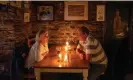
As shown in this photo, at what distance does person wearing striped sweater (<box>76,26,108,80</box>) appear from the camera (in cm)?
277

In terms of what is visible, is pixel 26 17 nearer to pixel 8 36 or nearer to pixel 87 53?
pixel 8 36

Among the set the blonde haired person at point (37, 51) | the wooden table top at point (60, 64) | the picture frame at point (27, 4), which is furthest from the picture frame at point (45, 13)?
the wooden table top at point (60, 64)

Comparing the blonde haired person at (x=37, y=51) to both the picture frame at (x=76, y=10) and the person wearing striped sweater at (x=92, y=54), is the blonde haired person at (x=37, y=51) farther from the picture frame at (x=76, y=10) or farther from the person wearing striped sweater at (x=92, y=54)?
the picture frame at (x=76, y=10)

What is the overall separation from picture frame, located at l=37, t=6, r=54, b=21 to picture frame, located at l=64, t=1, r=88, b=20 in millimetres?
273

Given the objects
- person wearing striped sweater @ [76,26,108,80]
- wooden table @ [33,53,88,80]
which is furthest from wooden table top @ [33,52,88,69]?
person wearing striped sweater @ [76,26,108,80]

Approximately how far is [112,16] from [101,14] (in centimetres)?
20

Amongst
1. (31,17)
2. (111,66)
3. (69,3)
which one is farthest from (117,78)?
(31,17)

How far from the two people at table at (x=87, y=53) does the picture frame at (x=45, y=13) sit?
1.18m

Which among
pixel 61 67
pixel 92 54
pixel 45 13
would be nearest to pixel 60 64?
pixel 61 67

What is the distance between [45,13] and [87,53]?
159 centimetres

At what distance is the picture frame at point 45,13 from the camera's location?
13.1 ft

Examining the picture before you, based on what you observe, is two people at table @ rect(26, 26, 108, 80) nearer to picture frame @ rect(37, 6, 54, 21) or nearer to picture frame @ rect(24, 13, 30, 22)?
picture frame @ rect(24, 13, 30, 22)

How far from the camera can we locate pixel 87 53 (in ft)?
8.88

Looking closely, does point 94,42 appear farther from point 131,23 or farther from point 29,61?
point 131,23
